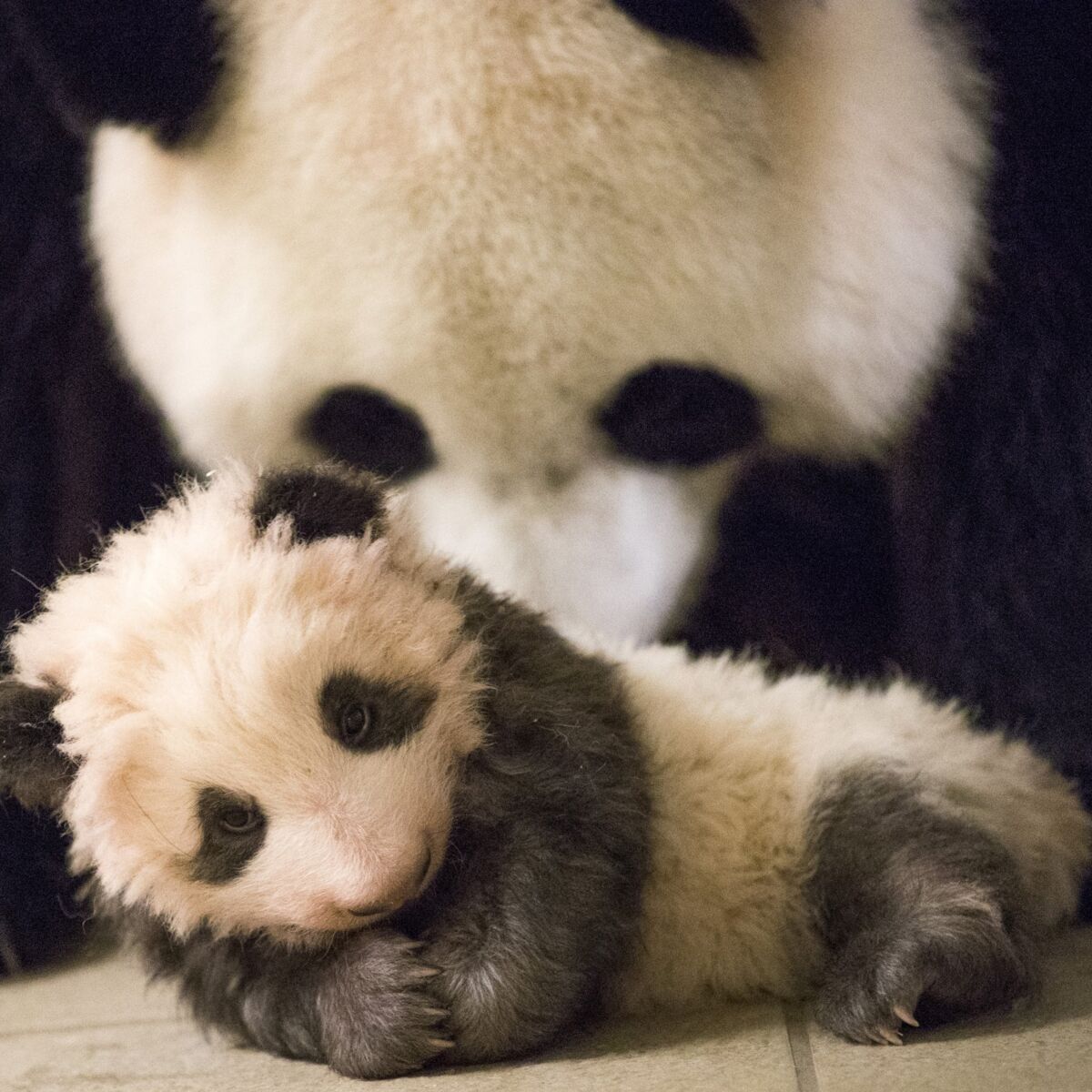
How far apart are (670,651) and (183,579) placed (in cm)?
56

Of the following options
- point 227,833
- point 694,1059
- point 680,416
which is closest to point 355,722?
point 227,833

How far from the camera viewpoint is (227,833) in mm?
991

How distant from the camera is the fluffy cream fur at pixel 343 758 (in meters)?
0.97

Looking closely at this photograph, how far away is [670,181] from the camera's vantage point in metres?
1.35

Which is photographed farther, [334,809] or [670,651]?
[670,651]

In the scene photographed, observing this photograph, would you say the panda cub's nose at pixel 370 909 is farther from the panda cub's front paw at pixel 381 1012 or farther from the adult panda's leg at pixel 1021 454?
the adult panda's leg at pixel 1021 454

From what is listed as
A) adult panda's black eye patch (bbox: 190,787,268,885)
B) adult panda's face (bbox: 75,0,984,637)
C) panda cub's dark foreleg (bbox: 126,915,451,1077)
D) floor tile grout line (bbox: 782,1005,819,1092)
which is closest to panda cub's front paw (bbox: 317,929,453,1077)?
panda cub's dark foreleg (bbox: 126,915,451,1077)

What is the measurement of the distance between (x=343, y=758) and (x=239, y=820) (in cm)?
9

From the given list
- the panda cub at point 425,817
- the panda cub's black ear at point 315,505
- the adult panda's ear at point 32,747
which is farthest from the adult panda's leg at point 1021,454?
the adult panda's ear at point 32,747

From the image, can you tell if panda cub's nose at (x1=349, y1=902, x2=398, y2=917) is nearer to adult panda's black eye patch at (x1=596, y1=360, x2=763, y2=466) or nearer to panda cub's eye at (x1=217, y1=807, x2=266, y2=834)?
panda cub's eye at (x1=217, y1=807, x2=266, y2=834)

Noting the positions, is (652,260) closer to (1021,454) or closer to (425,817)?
(1021,454)

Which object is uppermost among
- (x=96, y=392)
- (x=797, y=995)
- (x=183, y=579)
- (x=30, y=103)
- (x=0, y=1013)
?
(x=30, y=103)

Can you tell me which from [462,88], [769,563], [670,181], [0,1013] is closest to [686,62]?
[670,181]

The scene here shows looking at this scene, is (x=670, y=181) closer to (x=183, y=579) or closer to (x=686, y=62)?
(x=686, y=62)
